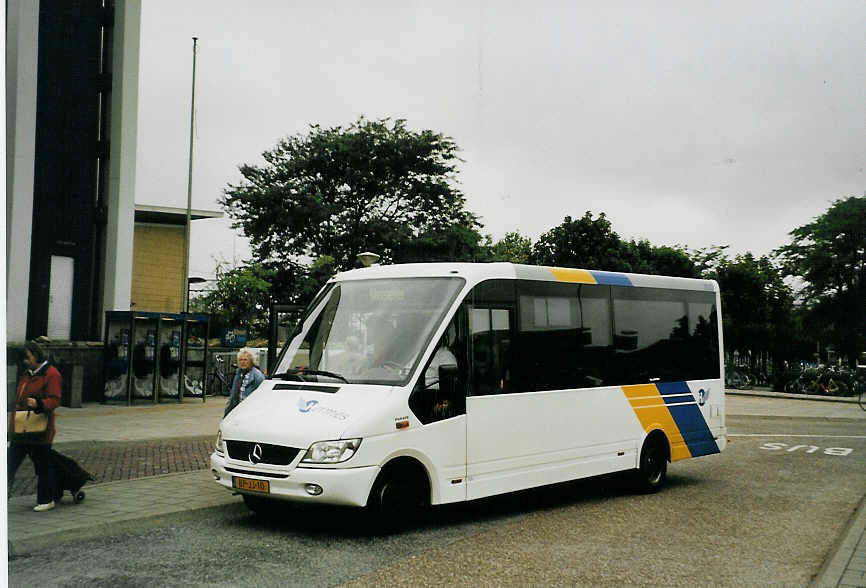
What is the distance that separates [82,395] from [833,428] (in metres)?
18.1

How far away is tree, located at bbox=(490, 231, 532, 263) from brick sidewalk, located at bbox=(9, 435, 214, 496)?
22095 millimetres

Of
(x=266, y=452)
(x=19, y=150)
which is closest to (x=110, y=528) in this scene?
(x=266, y=452)

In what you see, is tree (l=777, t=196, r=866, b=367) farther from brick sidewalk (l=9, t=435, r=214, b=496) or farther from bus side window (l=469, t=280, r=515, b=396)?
brick sidewalk (l=9, t=435, r=214, b=496)

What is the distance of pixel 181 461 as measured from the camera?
1221cm

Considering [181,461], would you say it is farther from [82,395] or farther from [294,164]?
[294,164]

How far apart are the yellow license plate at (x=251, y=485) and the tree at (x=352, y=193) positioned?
25.8 metres

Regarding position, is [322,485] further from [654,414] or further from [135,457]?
[135,457]

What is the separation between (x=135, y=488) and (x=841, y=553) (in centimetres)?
716

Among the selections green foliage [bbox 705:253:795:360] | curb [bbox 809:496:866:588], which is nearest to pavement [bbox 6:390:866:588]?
curb [bbox 809:496:866:588]

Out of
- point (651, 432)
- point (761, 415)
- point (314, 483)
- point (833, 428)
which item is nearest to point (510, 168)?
point (314, 483)

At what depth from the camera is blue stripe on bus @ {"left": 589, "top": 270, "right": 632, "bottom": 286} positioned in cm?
1035

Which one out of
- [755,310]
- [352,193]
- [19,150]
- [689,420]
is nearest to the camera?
[19,150]

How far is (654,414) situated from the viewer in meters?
10.8

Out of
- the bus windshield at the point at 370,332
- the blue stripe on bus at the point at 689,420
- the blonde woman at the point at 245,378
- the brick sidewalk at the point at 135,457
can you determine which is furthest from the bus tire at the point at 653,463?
the brick sidewalk at the point at 135,457
